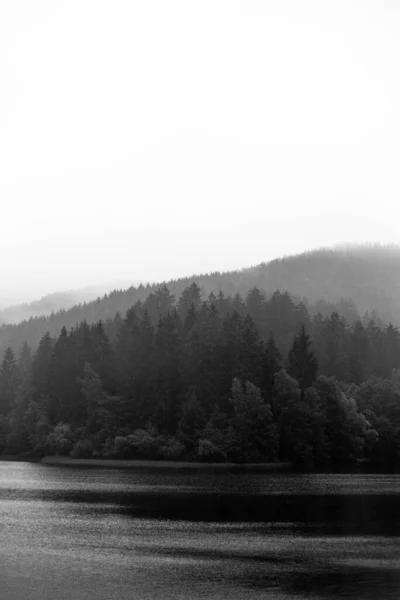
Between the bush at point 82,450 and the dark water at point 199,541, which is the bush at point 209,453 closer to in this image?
the bush at point 82,450

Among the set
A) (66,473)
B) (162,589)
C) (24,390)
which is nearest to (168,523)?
(162,589)

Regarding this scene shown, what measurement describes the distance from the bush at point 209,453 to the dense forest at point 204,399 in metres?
0.19

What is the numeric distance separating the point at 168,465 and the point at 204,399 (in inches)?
803

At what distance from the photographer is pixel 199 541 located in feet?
190

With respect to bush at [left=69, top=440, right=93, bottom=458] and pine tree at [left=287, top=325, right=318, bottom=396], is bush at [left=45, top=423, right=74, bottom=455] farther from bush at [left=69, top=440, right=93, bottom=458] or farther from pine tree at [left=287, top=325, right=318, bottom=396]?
pine tree at [left=287, top=325, right=318, bottom=396]

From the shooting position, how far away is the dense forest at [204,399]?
15450cm

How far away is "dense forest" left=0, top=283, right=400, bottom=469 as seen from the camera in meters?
154

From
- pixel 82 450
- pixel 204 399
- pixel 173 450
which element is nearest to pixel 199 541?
pixel 173 450

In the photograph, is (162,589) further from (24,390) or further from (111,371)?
(24,390)

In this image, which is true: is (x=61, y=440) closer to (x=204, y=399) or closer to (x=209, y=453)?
(x=204, y=399)

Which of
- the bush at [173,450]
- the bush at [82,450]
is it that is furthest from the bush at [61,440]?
the bush at [173,450]

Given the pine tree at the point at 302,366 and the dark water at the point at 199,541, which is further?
the pine tree at the point at 302,366

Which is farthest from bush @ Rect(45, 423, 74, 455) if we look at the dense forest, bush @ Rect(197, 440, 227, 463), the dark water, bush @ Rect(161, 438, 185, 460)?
the dark water

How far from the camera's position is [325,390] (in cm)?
16488
